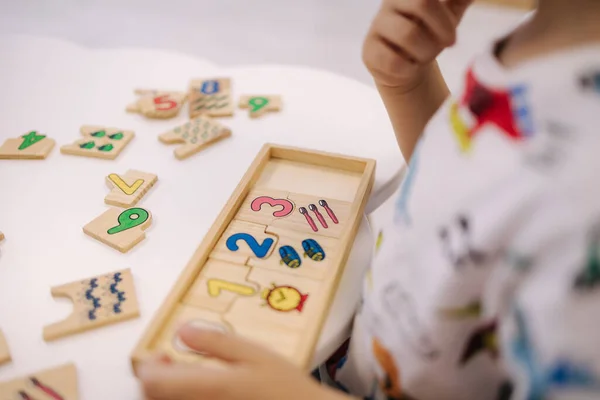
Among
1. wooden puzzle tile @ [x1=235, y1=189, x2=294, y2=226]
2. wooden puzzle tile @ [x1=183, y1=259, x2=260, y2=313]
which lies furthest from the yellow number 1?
wooden puzzle tile @ [x1=235, y1=189, x2=294, y2=226]

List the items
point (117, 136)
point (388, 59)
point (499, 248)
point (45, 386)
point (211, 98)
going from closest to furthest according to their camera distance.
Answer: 1. point (499, 248)
2. point (45, 386)
3. point (388, 59)
4. point (117, 136)
5. point (211, 98)

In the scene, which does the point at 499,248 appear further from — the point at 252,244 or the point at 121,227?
the point at 121,227

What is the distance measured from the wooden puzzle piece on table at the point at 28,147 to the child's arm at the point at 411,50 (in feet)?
1.58

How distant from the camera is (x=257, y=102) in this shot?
89 centimetres

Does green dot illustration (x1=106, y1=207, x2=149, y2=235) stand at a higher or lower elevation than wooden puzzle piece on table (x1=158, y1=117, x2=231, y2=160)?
lower

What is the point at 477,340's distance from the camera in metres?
0.43

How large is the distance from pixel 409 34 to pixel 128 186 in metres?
0.40

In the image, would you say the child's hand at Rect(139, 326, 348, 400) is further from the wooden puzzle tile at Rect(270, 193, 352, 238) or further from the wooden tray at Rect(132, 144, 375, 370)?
the wooden puzzle tile at Rect(270, 193, 352, 238)

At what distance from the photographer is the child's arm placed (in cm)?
55

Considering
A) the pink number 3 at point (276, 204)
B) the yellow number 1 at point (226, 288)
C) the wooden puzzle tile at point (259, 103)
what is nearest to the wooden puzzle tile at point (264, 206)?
the pink number 3 at point (276, 204)

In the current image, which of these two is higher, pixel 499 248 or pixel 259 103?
pixel 499 248

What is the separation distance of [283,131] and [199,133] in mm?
128

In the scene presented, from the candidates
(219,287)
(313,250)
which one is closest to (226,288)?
(219,287)

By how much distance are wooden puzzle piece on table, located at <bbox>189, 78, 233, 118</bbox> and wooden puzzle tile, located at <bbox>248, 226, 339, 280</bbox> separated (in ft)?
1.02
